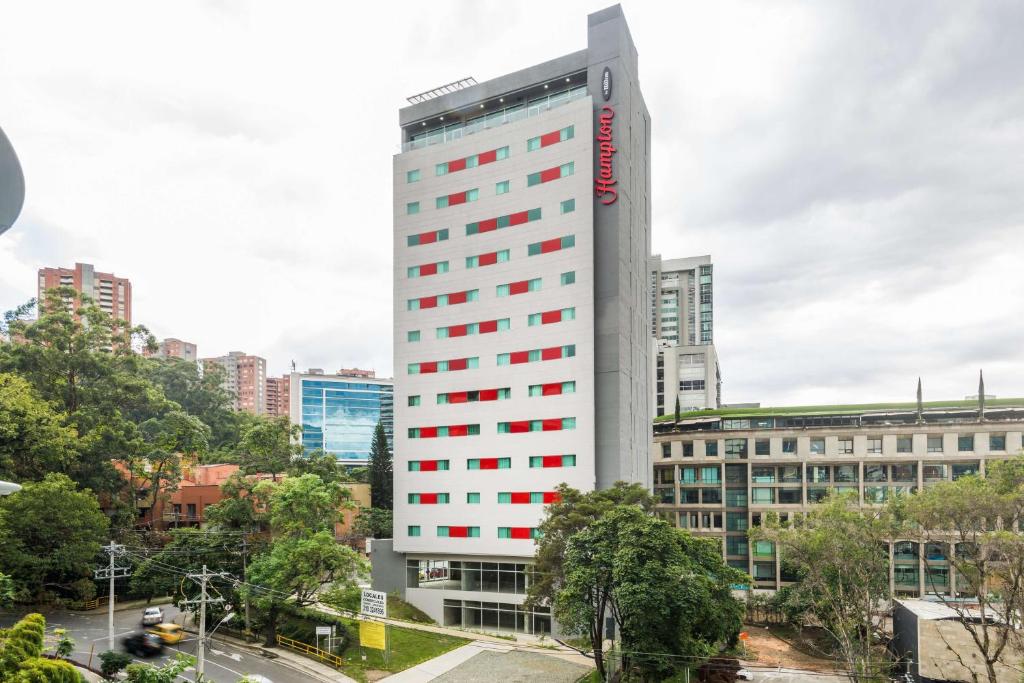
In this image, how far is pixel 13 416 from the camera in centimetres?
4491

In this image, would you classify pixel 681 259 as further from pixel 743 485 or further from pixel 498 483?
pixel 498 483

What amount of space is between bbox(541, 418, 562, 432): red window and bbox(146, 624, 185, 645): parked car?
27389 mm

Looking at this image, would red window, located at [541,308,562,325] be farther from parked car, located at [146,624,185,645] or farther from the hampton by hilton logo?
parked car, located at [146,624,185,645]

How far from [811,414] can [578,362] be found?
109 ft

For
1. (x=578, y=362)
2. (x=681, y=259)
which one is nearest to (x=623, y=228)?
(x=578, y=362)

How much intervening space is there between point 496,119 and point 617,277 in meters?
17.5

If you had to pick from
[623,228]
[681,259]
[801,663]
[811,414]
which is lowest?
[801,663]

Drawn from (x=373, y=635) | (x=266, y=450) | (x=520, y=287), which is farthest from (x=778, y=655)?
(x=266, y=450)

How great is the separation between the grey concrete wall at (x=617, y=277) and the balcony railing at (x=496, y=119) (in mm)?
2368

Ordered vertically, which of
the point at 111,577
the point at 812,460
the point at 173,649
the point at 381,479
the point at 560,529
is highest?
the point at 812,460

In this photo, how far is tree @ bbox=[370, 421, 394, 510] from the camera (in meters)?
82.8

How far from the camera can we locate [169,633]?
39.7 meters

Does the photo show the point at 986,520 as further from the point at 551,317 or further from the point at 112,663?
the point at 112,663

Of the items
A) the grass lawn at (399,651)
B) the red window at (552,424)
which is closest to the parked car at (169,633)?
the grass lawn at (399,651)
